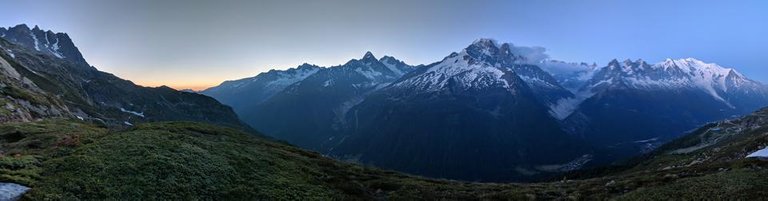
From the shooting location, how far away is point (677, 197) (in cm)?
3281

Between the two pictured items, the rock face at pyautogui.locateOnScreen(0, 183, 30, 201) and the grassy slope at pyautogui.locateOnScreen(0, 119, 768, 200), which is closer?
the rock face at pyautogui.locateOnScreen(0, 183, 30, 201)

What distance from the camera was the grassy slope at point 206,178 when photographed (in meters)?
32.9

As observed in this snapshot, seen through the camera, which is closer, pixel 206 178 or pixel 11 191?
pixel 11 191

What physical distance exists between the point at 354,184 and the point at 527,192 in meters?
17.0

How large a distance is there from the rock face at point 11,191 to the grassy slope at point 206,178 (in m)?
0.60

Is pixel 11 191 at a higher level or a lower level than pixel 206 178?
lower

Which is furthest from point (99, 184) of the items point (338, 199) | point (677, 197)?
point (677, 197)

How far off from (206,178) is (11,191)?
13.1 metres

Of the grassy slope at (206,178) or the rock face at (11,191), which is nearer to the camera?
the rock face at (11,191)

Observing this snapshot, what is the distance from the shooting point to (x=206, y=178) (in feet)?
129

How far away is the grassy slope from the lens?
3288cm

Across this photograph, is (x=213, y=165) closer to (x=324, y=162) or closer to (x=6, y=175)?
(x=6, y=175)

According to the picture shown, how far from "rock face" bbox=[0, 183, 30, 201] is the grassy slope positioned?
60cm

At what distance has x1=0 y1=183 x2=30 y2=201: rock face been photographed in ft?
93.0
